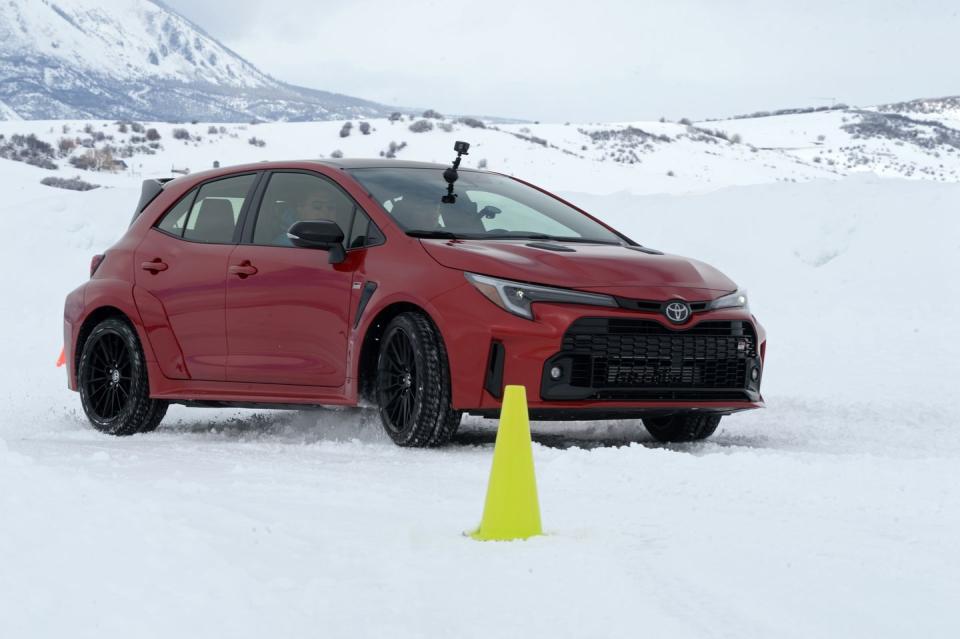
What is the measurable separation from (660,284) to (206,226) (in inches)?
117

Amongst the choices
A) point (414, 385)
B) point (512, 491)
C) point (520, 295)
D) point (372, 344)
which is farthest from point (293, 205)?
point (512, 491)

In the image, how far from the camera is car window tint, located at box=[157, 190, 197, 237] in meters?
8.31

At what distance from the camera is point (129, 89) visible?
14525 cm

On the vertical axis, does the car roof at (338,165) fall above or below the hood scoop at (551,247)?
above

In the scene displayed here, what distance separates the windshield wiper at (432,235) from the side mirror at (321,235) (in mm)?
387

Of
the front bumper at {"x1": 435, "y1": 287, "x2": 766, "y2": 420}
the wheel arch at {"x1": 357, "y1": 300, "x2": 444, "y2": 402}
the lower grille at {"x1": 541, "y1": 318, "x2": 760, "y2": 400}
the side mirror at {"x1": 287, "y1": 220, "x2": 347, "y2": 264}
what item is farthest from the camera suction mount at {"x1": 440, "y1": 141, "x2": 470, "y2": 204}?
the lower grille at {"x1": 541, "y1": 318, "x2": 760, "y2": 400}

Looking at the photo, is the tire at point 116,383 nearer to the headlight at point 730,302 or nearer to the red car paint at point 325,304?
the red car paint at point 325,304

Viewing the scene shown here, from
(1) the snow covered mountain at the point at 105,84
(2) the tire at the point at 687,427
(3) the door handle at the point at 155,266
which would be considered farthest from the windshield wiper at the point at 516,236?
(1) the snow covered mountain at the point at 105,84

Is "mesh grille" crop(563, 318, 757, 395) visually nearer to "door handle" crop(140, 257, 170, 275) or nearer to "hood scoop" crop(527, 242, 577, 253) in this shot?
"hood scoop" crop(527, 242, 577, 253)

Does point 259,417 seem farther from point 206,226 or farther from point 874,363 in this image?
point 874,363

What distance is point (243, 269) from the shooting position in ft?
24.6

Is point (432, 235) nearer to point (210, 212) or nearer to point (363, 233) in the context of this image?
point (363, 233)

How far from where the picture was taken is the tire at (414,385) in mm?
6305

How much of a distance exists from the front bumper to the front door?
2.94 feet
